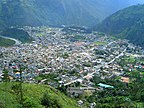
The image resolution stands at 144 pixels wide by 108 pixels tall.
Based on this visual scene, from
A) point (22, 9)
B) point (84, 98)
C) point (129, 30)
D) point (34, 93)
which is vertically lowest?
point (84, 98)

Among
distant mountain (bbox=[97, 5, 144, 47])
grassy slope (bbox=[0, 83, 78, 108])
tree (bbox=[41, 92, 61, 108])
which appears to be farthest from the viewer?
distant mountain (bbox=[97, 5, 144, 47])

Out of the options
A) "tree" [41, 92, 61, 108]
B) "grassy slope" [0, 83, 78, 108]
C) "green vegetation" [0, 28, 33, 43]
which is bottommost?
"tree" [41, 92, 61, 108]

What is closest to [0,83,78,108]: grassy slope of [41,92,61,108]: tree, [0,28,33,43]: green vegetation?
[41,92,61,108]: tree

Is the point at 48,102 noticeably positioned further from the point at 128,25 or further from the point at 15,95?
the point at 128,25

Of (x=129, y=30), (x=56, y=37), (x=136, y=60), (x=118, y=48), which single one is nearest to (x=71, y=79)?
(x=136, y=60)

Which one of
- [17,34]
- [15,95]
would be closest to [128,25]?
[17,34]

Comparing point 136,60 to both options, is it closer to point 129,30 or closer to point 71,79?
point 71,79

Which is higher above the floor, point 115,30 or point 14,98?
point 115,30

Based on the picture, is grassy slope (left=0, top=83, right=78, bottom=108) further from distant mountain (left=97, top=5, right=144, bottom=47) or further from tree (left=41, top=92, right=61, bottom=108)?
distant mountain (left=97, top=5, right=144, bottom=47)
